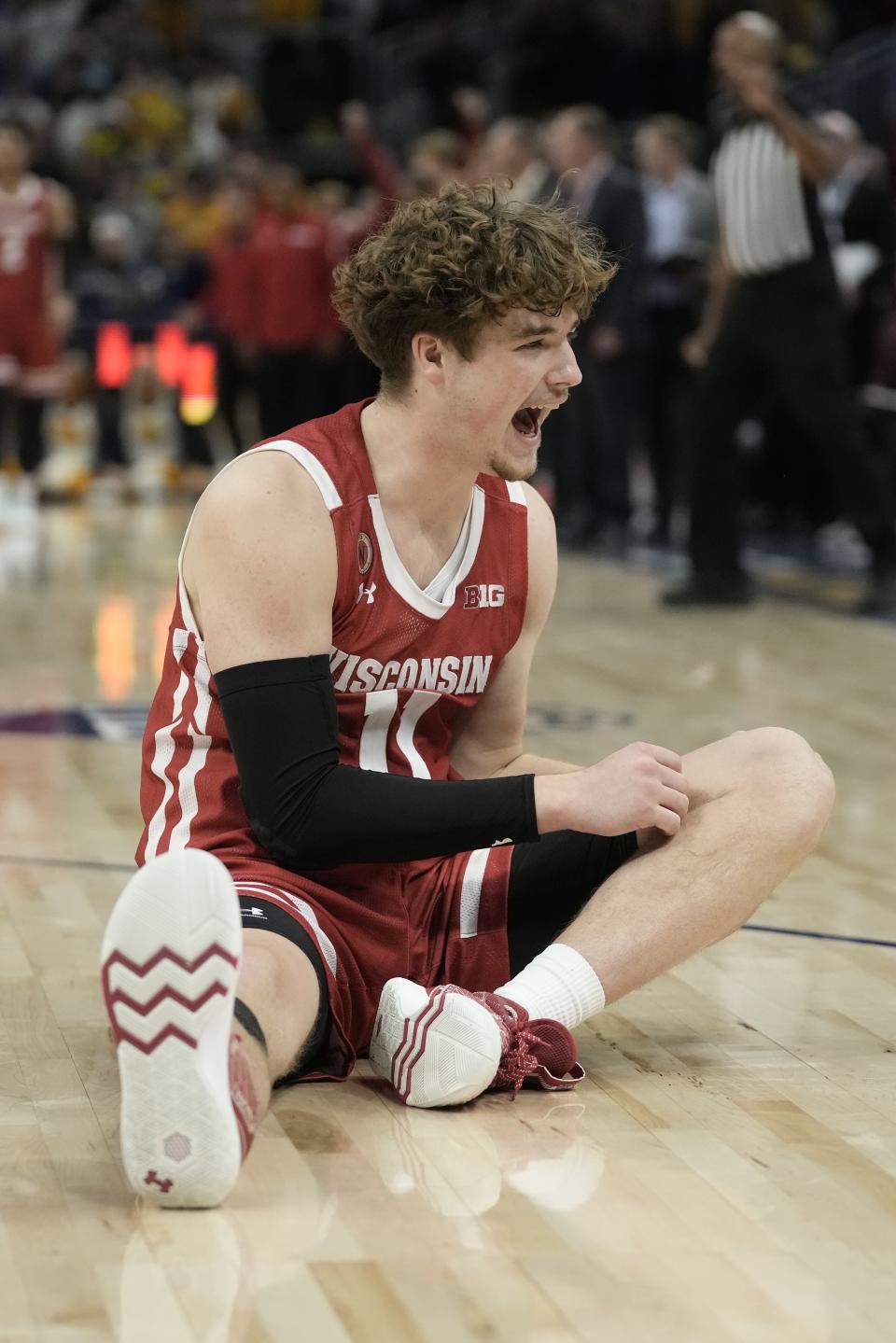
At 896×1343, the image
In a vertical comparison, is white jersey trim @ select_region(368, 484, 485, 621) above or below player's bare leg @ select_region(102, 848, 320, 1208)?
above

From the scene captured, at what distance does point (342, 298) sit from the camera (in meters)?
2.63

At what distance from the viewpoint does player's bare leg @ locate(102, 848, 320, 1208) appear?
2.02 meters

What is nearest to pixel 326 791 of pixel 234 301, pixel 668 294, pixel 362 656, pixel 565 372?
pixel 362 656

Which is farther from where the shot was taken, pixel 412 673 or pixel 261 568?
pixel 412 673

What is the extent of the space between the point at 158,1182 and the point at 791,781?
3.16 ft

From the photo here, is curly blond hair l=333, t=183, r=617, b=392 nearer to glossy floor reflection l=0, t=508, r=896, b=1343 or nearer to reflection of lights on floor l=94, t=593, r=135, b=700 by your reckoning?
glossy floor reflection l=0, t=508, r=896, b=1343

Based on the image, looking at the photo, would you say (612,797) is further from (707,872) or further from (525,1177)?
(525,1177)

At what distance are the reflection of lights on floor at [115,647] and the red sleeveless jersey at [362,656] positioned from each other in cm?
302

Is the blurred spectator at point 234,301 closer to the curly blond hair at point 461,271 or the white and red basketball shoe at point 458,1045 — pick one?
the curly blond hair at point 461,271

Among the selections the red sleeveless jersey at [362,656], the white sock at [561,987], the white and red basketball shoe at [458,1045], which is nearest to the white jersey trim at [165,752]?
the red sleeveless jersey at [362,656]

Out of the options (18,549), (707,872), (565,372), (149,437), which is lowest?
(149,437)

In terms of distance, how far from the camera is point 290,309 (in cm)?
1288

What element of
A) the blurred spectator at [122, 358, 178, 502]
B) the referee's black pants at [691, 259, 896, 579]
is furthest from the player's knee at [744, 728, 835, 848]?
the blurred spectator at [122, 358, 178, 502]

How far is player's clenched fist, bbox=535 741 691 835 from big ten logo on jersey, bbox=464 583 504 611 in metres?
0.28
